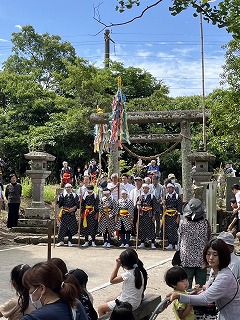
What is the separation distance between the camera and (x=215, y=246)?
371 centimetres

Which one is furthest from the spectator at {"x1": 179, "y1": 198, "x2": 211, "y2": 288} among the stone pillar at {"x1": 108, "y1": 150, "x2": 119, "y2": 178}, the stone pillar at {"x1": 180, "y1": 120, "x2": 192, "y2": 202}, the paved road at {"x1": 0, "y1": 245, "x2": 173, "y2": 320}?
the stone pillar at {"x1": 108, "y1": 150, "x2": 119, "y2": 178}

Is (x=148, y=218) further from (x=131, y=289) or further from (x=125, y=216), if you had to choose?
(x=131, y=289)

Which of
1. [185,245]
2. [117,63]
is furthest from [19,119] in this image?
[185,245]

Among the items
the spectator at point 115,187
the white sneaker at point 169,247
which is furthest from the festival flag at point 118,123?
the white sneaker at point 169,247

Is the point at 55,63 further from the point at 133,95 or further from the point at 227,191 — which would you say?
the point at 227,191

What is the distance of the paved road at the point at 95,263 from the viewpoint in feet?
23.2

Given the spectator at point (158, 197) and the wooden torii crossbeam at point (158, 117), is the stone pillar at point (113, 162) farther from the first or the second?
the spectator at point (158, 197)

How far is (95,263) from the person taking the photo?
30.5 ft

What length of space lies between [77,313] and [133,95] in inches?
989

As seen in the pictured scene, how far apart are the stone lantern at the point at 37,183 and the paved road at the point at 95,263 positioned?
1.63 m

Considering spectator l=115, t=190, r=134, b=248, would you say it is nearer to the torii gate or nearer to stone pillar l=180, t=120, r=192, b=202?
stone pillar l=180, t=120, r=192, b=202

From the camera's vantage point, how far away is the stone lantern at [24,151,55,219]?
1296 centimetres

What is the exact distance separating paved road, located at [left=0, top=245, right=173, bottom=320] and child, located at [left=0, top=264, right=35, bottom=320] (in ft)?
8.59

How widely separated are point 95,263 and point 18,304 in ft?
19.4
